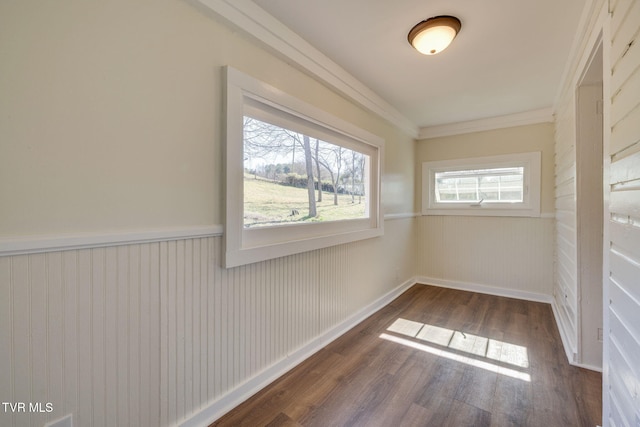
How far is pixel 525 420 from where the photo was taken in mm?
1489

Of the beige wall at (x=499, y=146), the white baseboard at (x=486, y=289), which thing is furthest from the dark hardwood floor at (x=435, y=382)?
the beige wall at (x=499, y=146)

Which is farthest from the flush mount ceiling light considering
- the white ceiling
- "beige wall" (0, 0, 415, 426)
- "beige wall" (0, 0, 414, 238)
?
"beige wall" (0, 0, 414, 238)

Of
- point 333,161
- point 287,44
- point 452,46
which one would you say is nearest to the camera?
point 287,44

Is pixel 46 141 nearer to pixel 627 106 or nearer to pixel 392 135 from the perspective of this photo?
pixel 627 106

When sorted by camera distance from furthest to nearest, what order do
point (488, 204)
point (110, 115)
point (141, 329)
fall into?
1. point (488, 204)
2. point (141, 329)
3. point (110, 115)

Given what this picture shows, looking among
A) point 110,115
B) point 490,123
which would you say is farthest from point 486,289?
point 110,115

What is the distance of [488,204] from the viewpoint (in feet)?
11.8

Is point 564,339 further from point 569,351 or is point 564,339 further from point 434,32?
point 434,32

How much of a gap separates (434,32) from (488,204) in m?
2.67

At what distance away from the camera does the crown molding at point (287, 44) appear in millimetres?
1449

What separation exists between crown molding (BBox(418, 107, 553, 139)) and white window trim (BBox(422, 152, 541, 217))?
0.39m

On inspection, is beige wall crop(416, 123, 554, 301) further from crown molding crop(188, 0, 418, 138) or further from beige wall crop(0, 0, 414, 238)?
beige wall crop(0, 0, 414, 238)

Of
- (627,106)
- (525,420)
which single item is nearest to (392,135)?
(627,106)

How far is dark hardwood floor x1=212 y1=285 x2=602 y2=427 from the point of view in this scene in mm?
1514
